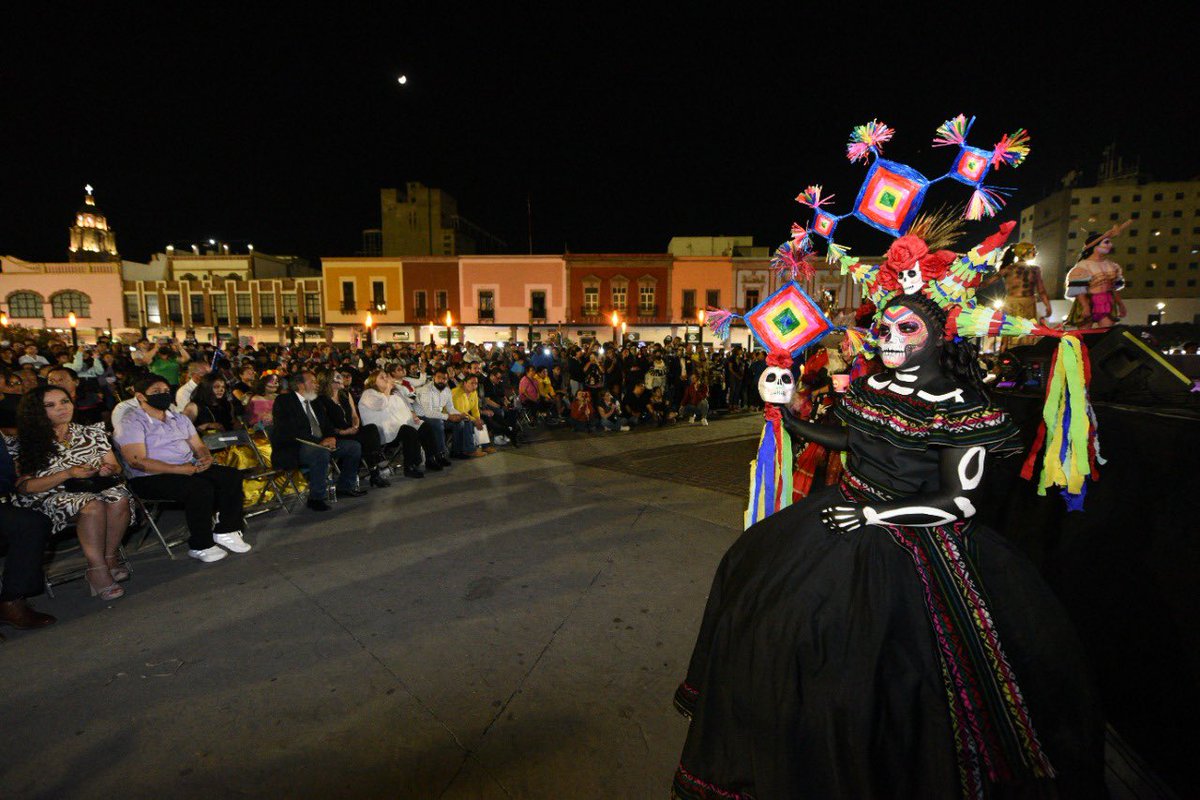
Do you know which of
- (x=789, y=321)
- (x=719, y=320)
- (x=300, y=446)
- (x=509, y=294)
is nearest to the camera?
(x=789, y=321)

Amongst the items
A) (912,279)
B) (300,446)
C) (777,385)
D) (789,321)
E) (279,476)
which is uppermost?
(912,279)

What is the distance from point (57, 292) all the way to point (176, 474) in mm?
45564

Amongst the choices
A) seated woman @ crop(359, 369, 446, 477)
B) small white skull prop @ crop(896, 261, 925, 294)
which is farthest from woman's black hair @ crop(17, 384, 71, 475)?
small white skull prop @ crop(896, 261, 925, 294)

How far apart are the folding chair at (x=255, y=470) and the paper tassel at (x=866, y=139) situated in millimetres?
5721

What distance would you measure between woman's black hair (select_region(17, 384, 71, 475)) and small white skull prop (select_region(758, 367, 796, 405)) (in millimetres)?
4880

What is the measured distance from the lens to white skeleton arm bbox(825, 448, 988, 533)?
1.89 meters

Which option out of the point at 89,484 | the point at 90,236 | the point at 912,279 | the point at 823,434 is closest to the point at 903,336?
the point at 912,279

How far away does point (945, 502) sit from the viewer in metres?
1.90

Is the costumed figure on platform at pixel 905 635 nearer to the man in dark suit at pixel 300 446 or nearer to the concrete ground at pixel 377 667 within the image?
the concrete ground at pixel 377 667

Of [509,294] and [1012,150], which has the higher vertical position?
[509,294]

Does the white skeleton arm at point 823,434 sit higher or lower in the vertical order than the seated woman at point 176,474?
higher

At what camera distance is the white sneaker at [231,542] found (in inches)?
188

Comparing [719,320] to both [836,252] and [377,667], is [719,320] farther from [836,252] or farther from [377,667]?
[377,667]

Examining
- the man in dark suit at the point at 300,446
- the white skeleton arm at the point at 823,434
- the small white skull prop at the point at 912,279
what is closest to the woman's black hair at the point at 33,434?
the man in dark suit at the point at 300,446
